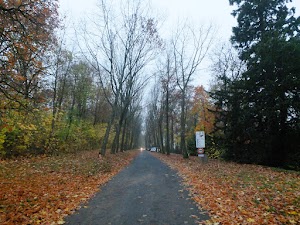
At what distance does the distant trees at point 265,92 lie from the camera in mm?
13875

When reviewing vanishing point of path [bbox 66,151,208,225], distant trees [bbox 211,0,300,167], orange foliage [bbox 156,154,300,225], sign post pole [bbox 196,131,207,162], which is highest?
distant trees [bbox 211,0,300,167]

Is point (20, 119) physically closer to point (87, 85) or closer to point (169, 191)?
point (169, 191)

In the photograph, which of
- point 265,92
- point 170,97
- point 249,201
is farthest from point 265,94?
point 170,97

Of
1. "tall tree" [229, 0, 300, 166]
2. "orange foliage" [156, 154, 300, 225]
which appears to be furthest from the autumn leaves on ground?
"tall tree" [229, 0, 300, 166]

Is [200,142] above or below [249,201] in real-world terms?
above

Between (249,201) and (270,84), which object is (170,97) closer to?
(270,84)

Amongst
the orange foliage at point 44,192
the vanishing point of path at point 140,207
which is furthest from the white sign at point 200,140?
the vanishing point of path at point 140,207

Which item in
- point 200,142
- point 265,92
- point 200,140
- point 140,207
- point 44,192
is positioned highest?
point 265,92

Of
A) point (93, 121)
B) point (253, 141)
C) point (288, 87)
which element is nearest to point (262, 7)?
point (288, 87)

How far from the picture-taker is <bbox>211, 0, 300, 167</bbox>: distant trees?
1388 centimetres

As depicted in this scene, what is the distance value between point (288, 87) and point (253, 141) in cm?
474

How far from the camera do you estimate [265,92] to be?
14.7 metres

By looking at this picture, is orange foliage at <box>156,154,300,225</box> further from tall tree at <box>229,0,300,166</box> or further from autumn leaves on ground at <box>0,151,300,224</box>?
tall tree at <box>229,0,300,166</box>

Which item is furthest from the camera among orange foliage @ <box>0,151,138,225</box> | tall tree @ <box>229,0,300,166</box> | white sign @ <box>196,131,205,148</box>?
white sign @ <box>196,131,205,148</box>
